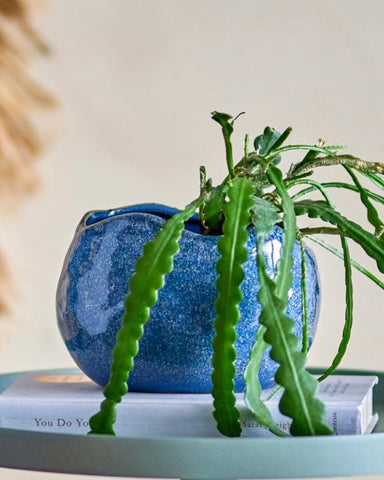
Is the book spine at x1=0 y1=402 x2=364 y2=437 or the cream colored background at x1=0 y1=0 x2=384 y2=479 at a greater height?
the cream colored background at x1=0 y1=0 x2=384 y2=479

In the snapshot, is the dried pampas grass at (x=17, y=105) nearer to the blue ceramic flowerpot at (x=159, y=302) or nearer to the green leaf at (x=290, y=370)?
the blue ceramic flowerpot at (x=159, y=302)

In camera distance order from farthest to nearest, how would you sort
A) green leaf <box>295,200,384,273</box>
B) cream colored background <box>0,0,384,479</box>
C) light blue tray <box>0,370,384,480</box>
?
1. cream colored background <box>0,0,384,479</box>
2. green leaf <box>295,200,384,273</box>
3. light blue tray <box>0,370,384,480</box>

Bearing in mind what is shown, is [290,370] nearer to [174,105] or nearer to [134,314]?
[134,314]

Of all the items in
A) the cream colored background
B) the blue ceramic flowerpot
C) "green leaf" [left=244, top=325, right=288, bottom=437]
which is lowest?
"green leaf" [left=244, top=325, right=288, bottom=437]

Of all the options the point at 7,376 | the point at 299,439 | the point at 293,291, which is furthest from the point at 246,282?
the point at 7,376

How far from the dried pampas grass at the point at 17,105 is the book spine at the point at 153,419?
1409mm

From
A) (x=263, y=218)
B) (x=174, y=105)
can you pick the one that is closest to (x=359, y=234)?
(x=263, y=218)

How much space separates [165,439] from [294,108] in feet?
4.96

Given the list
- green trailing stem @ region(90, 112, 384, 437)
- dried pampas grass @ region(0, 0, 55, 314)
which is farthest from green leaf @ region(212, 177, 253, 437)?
dried pampas grass @ region(0, 0, 55, 314)

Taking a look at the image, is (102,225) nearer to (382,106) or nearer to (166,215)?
(166,215)

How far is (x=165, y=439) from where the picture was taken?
1.56ft

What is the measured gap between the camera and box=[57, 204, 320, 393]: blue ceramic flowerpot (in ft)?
2.02

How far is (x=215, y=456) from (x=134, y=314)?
11 centimetres

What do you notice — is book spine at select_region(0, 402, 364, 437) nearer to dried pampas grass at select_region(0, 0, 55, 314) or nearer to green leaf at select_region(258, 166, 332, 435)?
green leaf at select_region(258, 166, 332, 435)
